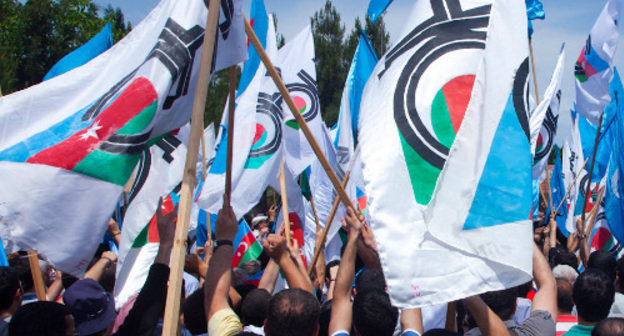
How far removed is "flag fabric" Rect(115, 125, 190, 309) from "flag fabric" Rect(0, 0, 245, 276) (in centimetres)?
105

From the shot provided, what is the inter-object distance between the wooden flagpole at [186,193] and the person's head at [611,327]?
2.22 m

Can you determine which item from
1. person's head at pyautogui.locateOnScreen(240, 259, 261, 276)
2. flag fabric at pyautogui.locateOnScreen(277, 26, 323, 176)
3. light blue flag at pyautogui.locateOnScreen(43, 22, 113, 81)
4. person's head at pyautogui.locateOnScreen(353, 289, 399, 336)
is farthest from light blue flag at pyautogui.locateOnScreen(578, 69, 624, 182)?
light blue flag at pyautogui.locateOnScreen(43, 22, 113, 81)

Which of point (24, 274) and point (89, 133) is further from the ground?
point (89, 133)

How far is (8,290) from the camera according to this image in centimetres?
363

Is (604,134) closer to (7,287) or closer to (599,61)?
(599,61)

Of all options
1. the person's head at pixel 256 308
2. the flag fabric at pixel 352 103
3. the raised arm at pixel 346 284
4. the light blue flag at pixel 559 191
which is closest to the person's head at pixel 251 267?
the flag fabric at pixel 352 103

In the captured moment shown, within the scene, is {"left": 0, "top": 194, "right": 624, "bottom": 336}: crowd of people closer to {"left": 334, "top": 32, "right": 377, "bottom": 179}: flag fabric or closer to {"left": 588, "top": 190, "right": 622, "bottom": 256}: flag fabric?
{"left": 334, "top": 32, "right": 377, "bottom": 179}: flag fabric

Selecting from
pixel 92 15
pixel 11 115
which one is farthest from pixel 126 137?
pixel 92 15

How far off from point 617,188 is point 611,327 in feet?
12.1

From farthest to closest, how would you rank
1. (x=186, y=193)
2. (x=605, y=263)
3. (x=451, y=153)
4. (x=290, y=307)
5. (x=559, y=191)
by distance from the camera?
(x=559, y=191), (x=605, y=263), (x=451, y=153), (x=290, y=307), (x=186, y=193)

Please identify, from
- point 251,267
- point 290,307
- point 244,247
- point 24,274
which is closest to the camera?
point 290,307

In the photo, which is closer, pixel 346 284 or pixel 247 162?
pixel 346 284

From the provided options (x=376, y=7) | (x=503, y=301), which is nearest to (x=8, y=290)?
(x=503, y=301)

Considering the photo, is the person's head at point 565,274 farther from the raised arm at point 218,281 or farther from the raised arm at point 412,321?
the raised arm at point 218,281
